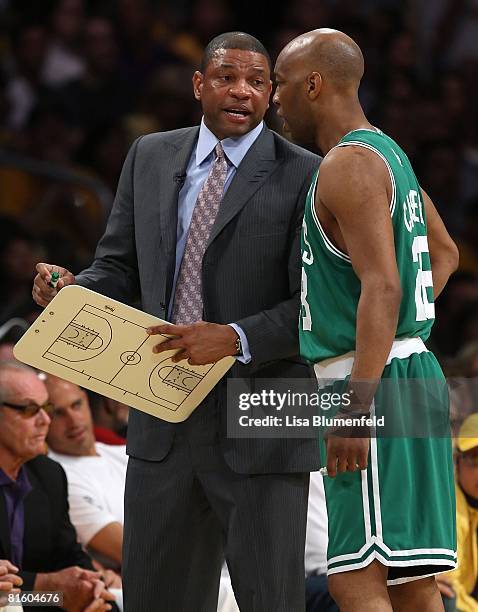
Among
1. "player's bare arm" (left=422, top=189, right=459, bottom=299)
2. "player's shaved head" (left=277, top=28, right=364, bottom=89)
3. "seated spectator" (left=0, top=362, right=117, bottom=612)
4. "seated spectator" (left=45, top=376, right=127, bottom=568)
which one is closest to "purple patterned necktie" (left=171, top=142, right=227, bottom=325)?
"player's shaved head" (left=277, top=28, right=364, bottom=89)

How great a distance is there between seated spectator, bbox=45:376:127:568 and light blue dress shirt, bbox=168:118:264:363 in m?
1.93

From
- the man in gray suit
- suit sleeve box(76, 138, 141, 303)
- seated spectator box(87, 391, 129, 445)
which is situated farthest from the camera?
seated spectator box(87, 391, 129, 445)

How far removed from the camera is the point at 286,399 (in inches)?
127

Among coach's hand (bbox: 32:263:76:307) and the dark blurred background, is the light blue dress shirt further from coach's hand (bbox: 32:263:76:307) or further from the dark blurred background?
the dark blurred background

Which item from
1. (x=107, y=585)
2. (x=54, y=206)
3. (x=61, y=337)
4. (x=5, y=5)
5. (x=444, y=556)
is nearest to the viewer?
(x=444, y=556)

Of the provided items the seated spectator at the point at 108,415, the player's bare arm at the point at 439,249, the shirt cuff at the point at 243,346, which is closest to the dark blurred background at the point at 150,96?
the seated spectator at the point at 108,415

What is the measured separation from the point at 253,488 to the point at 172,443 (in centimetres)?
25

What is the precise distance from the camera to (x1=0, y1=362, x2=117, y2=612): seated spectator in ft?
13.9

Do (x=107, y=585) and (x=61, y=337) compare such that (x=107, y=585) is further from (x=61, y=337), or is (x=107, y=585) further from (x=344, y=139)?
(x=344, y=139)

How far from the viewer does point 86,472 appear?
5.21m

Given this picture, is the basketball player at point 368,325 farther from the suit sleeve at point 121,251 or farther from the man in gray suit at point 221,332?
the suit sleeve at point 121,251

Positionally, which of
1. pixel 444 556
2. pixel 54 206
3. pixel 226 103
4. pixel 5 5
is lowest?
pixel 444 556

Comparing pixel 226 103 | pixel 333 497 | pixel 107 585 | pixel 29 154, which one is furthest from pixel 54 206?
pixel 333 497

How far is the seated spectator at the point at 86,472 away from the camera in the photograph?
4969 millimetres
